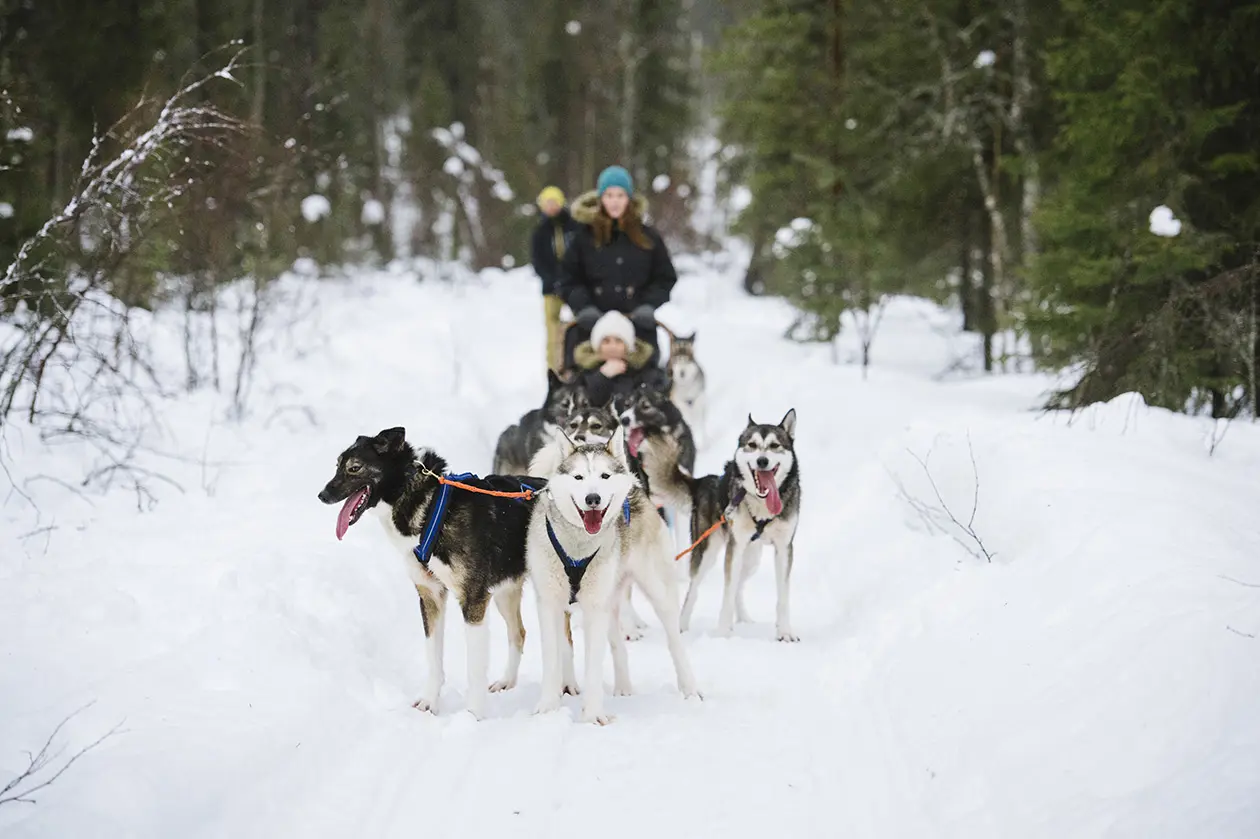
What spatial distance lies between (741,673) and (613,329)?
3.18m

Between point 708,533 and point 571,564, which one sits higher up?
point 571,564

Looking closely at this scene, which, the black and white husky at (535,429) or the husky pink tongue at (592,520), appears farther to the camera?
the black and white husky at (535,429)

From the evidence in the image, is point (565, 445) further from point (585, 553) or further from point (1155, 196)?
point (1155, 196)

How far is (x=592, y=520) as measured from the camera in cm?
346

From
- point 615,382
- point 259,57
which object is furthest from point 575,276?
point 259,57

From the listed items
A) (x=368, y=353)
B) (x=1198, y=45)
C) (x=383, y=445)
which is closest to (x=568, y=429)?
(x=383, y=445)

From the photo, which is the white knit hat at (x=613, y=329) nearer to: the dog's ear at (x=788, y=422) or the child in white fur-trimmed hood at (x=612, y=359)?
the child in white fur-trimmed hood at (x=612, y=359)

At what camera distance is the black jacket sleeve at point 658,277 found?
22.8ft

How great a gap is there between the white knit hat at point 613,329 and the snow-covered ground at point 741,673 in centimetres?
210

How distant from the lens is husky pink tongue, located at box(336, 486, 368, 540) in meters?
3.44

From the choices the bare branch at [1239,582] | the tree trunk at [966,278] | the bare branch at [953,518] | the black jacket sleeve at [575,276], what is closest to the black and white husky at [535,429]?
the black jacket sleeve at [575,276]

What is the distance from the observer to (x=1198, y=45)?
653 centimetres

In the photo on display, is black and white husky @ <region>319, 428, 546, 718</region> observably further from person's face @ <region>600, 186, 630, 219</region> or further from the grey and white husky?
person's face @ <region>600, 186, 630, 219</region>

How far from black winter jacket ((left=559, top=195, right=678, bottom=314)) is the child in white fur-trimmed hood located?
245 mm
